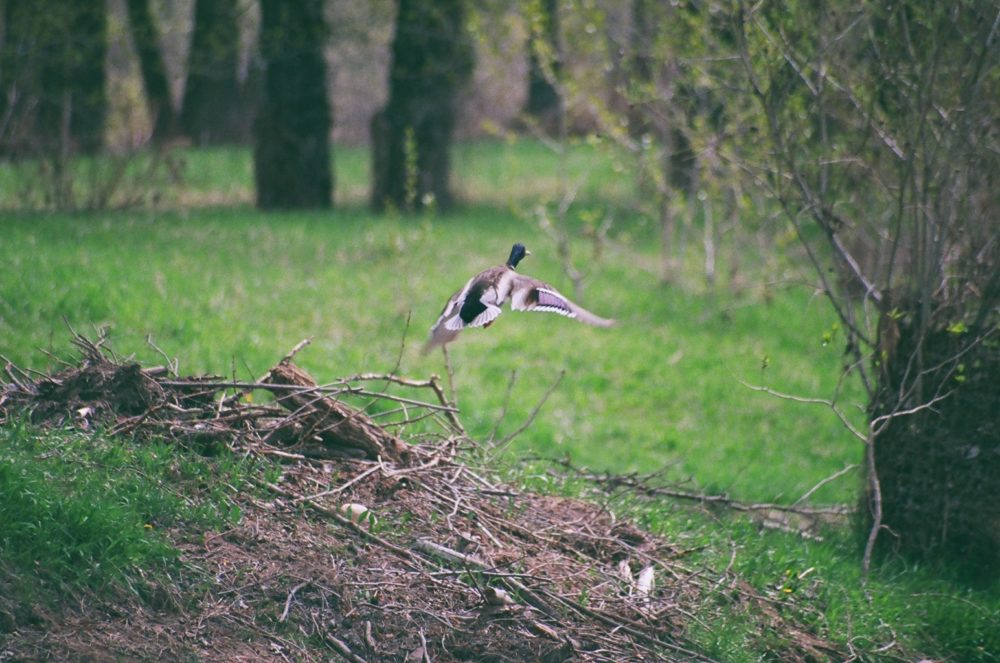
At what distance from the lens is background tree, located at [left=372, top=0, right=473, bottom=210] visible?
18438mm

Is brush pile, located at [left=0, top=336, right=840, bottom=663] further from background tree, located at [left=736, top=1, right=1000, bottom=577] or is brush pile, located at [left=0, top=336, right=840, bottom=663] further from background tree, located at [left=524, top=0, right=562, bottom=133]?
background tree, located at [left=524, top=0, right=562, bottom=133]

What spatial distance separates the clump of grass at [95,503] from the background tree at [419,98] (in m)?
12.6

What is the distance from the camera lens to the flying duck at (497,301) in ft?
19.5

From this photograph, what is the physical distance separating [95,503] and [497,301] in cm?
214

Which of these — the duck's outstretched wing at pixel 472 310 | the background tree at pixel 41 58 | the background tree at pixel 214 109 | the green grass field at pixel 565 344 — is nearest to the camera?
the duck's outstretched wing at pixel 472 310

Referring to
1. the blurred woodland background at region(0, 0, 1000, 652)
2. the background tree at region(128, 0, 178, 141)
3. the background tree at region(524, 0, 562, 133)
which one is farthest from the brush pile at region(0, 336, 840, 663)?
the background tree at region(128, 0, 178, 141)

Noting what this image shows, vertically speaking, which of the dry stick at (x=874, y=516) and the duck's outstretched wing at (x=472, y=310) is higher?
the duck's outstretched wing at (x=472, y=310)

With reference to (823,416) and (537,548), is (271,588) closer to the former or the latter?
(537,548)

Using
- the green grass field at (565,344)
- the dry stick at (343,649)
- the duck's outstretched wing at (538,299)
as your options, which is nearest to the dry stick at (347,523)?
the dry stick at (343,649)

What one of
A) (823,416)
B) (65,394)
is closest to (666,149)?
(823,416)

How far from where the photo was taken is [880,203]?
10.1 m

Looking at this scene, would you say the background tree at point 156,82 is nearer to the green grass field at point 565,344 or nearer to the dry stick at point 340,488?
the green grass field at point 565,344

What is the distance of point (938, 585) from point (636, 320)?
6.71m

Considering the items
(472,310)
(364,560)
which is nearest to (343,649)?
(364,560)
